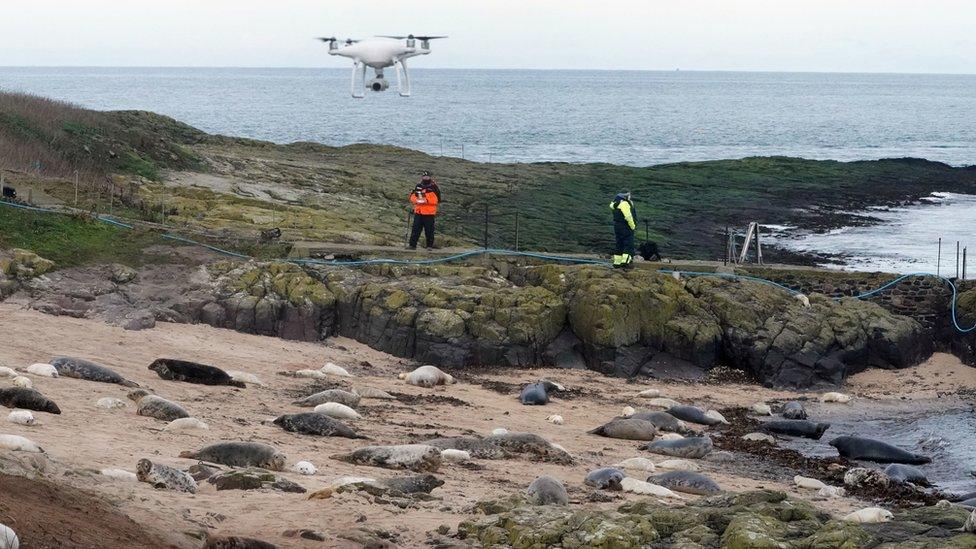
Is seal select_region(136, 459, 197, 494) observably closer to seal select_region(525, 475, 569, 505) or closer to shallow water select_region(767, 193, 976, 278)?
seal select_region(525, 475, 569, 505)

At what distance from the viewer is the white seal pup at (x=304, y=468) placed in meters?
12.9

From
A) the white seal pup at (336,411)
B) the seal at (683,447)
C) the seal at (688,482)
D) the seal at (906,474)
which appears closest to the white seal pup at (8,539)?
the seal at (688,482)

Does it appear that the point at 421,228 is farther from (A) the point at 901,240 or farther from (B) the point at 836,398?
(A) the point at 901,240

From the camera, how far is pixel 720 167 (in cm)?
5534

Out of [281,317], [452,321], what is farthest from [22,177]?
[452,321]

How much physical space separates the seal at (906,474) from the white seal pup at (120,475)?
918cm

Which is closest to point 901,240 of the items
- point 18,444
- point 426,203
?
point 426,203

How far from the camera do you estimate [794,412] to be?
65.0 feet

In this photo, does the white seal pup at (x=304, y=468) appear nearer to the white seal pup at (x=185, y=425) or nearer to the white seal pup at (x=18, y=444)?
the white seal pup at (x=185, y=425)

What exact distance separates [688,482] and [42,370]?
25.7 feet

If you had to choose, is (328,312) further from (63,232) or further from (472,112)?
(472,112)

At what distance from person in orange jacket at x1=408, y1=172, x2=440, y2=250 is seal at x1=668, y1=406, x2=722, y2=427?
6842mm

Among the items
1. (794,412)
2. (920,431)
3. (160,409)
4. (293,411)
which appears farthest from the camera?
(794,412)

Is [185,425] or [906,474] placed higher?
[185,425]
